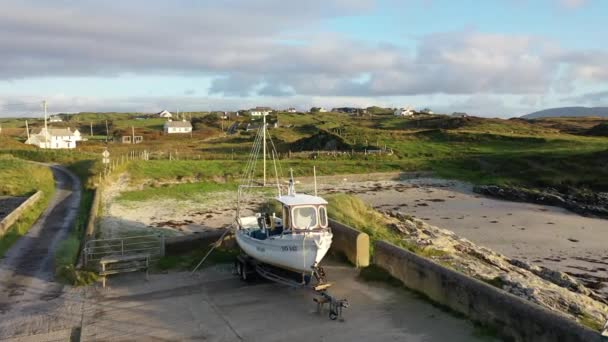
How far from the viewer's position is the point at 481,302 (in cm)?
1111

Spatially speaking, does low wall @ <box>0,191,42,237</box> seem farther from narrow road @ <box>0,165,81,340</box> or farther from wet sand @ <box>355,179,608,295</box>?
wet sand @ <box>355,179,608,295</box>

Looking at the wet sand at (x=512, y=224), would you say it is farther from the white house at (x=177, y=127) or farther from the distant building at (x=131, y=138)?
the white house at (x=177, y=127)

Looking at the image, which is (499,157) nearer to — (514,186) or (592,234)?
(514,186)

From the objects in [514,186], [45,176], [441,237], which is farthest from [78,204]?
[514,186]

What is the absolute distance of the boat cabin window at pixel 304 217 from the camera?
1420 cm

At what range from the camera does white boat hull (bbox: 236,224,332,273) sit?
1314cm

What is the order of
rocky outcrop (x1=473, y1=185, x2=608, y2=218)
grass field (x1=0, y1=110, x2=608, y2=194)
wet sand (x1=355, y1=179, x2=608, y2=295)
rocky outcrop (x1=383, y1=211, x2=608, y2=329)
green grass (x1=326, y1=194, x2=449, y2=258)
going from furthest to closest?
grass field (x1=0, y1=110, x2=608, y2=194) → rocky outcrop (x1=473, y1=185, x2=608, y2=218) → wet sand (x1=355, y1=179, x2=608, y2=295) → green grass (x1=326, y1=194, x2=449, y2=258) → rocky outcrop (x1=383, y1=211, x2=608, y2=329)

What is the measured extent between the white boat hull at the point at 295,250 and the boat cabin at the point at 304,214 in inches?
11.9

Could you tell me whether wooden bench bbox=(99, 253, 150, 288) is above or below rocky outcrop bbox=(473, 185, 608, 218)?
above

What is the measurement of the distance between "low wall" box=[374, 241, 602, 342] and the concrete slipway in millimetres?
382

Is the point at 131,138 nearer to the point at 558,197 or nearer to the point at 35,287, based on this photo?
the point at 558,197

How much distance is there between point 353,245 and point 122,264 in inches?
291

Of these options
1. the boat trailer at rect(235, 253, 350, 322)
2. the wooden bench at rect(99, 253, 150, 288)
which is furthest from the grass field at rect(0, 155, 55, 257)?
the boat trailer at rect(235, 253, 350, 322)

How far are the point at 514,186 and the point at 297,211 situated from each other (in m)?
38.3
